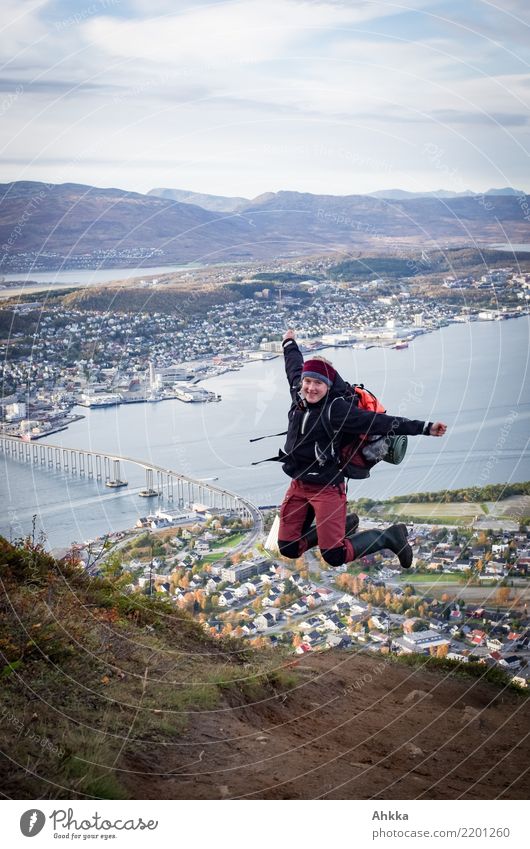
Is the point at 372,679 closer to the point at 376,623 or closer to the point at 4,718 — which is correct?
the point at 376,623

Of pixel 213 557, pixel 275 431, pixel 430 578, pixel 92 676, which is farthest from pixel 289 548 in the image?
pixel 430 578

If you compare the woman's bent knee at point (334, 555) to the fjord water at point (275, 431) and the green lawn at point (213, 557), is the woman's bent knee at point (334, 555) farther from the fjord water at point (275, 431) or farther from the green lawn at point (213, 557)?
the green lawn at point (213, 557)

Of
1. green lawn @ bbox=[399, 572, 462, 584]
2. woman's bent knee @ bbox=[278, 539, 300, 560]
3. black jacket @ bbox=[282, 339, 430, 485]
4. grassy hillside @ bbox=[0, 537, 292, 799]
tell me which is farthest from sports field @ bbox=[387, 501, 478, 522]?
black jacket @ bbox=[282, 339, 430, 485]

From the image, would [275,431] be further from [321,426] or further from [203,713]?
[321,426]

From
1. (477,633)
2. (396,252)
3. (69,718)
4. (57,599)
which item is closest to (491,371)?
(396,252)

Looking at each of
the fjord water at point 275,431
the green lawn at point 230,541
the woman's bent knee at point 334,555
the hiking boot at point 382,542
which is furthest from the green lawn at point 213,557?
the woman's bent knee at point 334,555

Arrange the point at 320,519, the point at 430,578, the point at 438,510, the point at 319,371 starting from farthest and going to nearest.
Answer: the point at 438,510, the point at 430,578, the point at 320,519, the point at 319,371

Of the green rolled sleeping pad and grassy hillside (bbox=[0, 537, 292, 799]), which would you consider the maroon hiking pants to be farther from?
grassy hillside (bbox=[0, 537, 292, 799])
